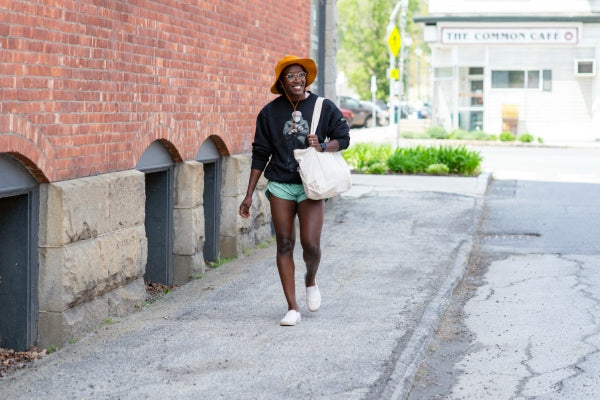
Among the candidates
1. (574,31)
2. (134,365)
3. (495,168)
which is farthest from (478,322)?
(574,31)

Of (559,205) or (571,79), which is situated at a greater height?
(571,79)

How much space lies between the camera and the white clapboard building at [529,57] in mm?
37688

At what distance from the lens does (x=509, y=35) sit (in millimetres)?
37844

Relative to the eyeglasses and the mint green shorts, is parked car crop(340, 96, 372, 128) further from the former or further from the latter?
the eyeglasses

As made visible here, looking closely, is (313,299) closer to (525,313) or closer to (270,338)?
(270,338)

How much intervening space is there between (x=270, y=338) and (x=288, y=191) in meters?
1.08

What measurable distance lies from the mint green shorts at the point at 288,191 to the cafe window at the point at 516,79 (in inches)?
1264

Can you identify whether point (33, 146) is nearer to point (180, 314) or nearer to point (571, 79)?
point (180, 314)

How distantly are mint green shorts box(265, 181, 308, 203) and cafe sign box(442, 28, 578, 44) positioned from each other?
31.5 metres

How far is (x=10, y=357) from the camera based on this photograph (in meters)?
6.88

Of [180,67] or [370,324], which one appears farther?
[180,67]

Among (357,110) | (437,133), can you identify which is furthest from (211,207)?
(357,110)

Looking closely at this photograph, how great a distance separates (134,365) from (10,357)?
3.41ft

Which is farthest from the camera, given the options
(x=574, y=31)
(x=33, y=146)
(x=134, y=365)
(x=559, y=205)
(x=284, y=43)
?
(x=574, y=31)
